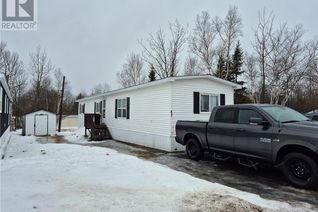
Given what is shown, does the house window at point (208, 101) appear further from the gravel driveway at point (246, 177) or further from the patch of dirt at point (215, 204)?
the patch of dirt at point (215, 204)

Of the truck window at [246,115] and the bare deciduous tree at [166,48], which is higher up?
the bare deciduous tree at [166,48]

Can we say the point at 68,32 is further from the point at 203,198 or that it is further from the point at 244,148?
the point at 203,198

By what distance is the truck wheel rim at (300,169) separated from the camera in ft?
18.9

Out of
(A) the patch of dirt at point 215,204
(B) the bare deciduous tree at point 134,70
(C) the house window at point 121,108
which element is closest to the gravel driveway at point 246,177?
(A) the patch of dirt at point 215,204

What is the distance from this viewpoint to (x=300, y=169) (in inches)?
232

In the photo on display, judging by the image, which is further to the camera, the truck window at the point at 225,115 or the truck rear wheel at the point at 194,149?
the truck rear wheel at the point at 194,149

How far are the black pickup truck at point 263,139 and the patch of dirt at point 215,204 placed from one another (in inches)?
84.9

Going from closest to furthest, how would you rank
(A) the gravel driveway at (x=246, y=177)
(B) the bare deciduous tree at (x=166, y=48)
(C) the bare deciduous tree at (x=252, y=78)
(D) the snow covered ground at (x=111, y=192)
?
(D) the snow covered ground at (x=111, y=192) → (A) the gravel driveway at (x=246, y=177) → (C) the bare deciduous tree at (x=252, y=78) → (B) the bare deciduous tree at (x=166, y=48)

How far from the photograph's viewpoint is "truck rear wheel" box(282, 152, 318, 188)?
5.64m

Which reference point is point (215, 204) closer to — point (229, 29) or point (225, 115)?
point (225, 115)

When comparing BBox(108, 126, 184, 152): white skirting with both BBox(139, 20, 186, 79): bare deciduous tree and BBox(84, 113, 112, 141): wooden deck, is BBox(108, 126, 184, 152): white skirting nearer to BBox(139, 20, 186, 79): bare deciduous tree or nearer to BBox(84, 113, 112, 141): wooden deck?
BBox(84, 113, 112, 141): wooden deck

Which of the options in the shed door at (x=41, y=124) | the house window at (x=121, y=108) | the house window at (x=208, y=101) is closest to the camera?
the house window at (x=208, y=101)

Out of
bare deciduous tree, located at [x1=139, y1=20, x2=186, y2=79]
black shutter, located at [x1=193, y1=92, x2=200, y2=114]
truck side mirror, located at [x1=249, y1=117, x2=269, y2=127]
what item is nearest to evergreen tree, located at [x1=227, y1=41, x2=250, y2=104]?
bare deciduous tree, located at [x1=139, y1=20, x2=186, y2=79]

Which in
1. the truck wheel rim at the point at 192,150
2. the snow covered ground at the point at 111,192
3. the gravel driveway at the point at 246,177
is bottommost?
the gravel driveway at the point at 246,177
